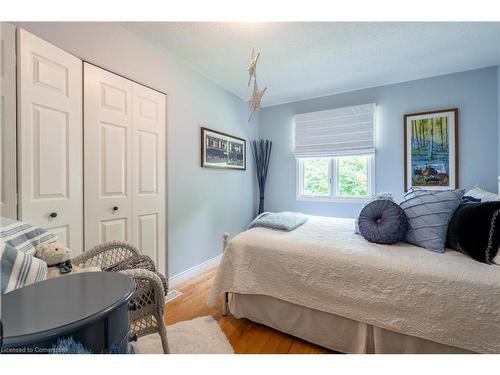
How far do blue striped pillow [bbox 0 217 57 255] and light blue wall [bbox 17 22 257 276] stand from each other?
47.2 inches

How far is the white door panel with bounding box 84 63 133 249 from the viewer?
167 cm

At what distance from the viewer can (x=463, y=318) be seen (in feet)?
3.59

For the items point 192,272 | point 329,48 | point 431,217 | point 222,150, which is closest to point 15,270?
point 192,272

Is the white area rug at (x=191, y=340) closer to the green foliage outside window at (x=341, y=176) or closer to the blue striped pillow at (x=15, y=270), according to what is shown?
the blue striped pillow at (x=15, y=270)

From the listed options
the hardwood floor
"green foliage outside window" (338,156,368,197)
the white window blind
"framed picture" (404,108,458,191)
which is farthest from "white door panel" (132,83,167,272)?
"framed picture" (404,108,458,191)

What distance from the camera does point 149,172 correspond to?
213 cm

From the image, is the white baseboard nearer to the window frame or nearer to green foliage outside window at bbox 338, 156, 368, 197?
the window frame

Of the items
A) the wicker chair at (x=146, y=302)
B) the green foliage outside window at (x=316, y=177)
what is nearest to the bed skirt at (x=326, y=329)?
the wicker chair at (x=146, y=302)

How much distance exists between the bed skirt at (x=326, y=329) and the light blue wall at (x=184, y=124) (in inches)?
41.6

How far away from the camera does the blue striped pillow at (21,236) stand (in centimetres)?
102

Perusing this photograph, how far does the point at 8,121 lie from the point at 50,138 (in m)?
0.20

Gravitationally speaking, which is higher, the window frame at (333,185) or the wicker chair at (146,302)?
the window frame at (333,185)

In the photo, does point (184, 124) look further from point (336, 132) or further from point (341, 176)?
point (341, 176)
